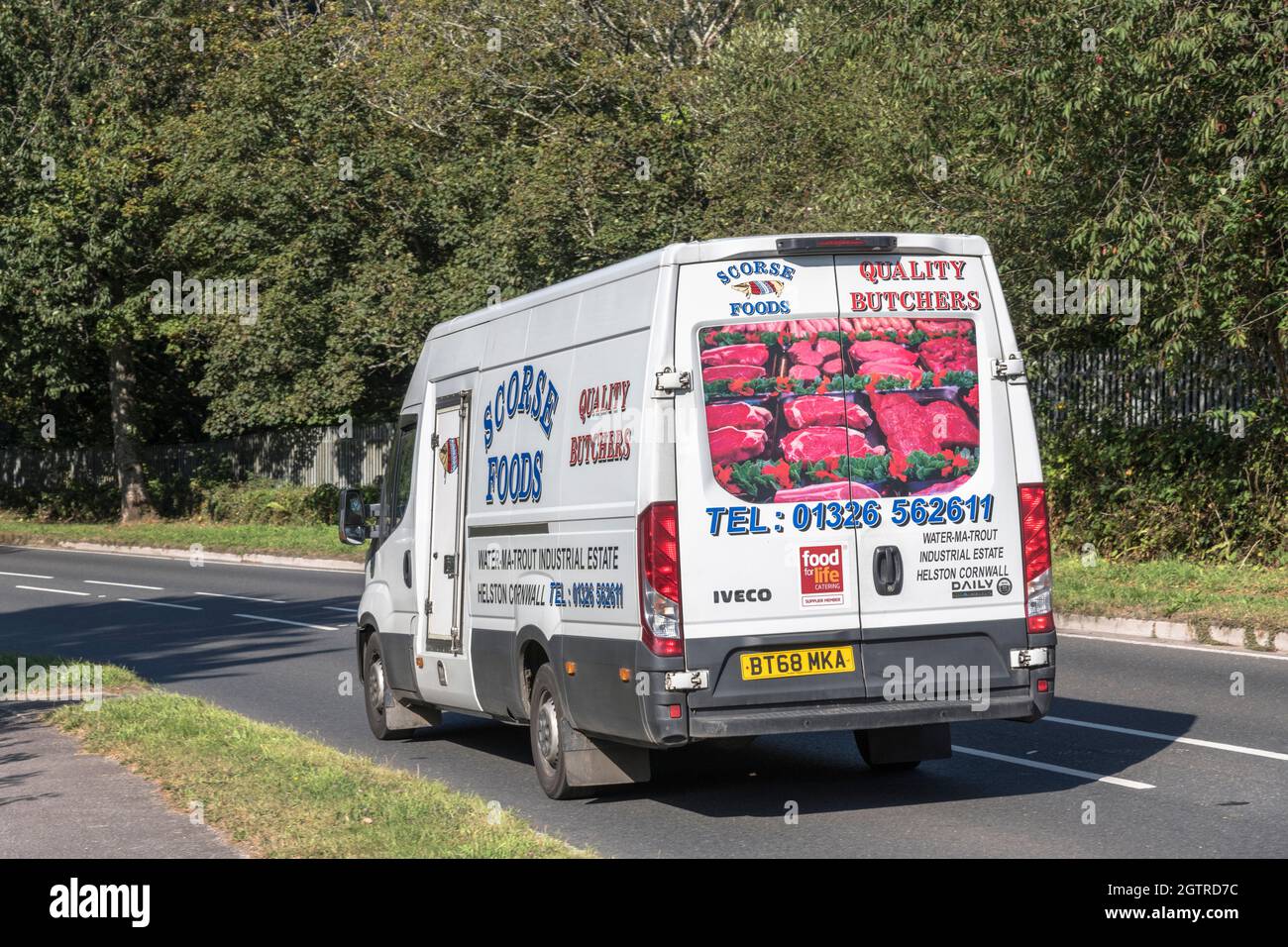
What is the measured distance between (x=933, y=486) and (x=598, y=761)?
2.26 m

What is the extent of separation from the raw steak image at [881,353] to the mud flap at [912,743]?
85.7 inches

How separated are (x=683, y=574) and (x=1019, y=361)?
2062 millimetres

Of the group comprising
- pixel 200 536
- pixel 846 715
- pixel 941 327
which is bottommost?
pixel 846 715

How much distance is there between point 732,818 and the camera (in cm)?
838

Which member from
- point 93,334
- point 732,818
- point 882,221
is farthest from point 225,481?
point 732,818

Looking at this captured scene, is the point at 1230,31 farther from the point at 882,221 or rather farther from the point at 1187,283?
the point at 882,221

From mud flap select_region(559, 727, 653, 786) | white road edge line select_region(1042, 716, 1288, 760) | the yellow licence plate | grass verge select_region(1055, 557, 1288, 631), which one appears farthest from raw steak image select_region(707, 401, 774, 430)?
grass verge select_region(1055, 557, 1288, 631)

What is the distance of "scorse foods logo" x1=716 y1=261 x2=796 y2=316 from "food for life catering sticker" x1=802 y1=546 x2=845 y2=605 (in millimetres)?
1177

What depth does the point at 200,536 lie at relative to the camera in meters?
37.8

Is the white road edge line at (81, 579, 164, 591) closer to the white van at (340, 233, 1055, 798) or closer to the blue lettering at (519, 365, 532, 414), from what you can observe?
the blue lettering at (519, 365, 532, 414)

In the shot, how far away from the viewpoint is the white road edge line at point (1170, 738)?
9.69 metres

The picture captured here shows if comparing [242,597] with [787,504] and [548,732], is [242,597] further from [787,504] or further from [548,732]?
[787,504]

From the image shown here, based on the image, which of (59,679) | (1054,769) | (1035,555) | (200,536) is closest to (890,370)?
(1035,555)
